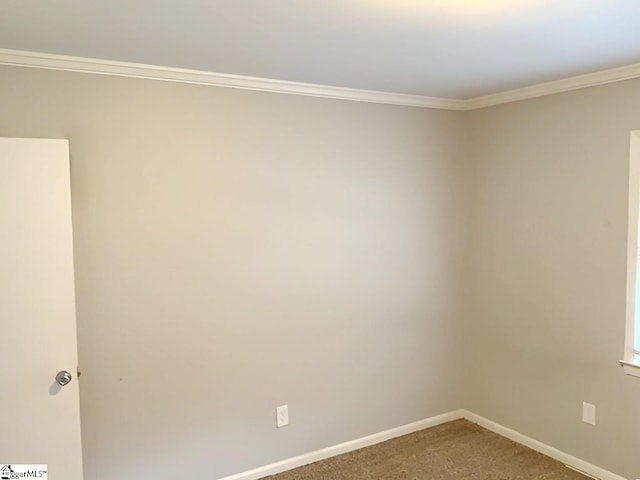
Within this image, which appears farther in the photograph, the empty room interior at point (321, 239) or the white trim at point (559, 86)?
the white trim at point (559, 86)

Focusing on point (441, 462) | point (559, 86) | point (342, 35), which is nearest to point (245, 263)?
point (342, 35)

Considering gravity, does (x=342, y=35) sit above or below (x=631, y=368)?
above

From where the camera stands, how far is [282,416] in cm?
302

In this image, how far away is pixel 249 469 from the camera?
2.93 metres

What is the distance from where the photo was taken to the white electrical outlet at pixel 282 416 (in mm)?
3010


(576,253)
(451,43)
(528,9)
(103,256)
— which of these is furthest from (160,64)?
(576,253)

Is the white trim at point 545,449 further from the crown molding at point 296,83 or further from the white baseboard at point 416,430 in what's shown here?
the crown molding at point 296,83

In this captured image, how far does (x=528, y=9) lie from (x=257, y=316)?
2019 millimetres

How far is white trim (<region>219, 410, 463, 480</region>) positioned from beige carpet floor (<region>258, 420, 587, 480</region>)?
33 millimetres

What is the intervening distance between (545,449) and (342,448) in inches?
50.8

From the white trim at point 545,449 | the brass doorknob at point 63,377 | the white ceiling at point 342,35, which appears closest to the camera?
the white ceiling at point 342,35

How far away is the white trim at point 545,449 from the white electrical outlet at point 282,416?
58.7 inches

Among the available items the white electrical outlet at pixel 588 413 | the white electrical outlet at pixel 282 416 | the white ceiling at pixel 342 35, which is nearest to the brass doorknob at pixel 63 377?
the white electrical outlet at pixel 282 416
